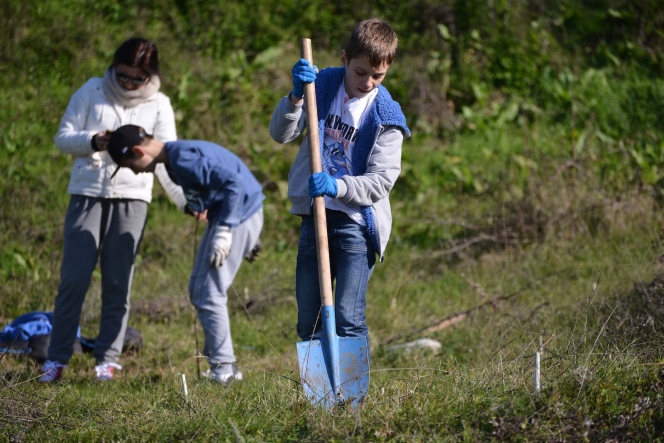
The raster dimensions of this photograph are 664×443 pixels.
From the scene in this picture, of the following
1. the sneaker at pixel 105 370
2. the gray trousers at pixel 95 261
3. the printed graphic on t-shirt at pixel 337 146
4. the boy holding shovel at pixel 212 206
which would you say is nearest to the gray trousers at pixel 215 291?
the boy holding shovel at pixel 212 206

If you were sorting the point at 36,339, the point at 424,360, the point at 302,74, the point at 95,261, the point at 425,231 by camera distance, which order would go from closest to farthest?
the point at 302,74, the point at 424,360, the point at 95,261, the point at 36,339, the point at 425,231

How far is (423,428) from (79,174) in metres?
2.62

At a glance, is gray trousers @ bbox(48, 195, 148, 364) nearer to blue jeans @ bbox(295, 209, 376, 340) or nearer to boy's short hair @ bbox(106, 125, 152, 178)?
boy's short hair @ bbox(106, 125, 152, 178)

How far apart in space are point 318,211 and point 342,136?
1.32 ft

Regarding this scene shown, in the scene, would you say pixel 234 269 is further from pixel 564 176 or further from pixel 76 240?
pixel 564 176

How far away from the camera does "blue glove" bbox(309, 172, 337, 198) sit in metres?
3.35

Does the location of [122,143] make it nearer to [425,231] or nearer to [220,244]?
[220,244]

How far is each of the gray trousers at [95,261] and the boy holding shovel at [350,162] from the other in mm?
1418

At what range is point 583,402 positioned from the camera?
310 centimetres

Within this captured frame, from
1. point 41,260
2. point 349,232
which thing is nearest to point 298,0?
point 41,260

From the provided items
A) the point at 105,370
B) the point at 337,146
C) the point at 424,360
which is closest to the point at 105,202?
the point at 105,370

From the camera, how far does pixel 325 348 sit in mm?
3518

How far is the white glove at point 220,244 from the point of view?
14.5 feet

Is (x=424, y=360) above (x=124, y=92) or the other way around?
the other way around
